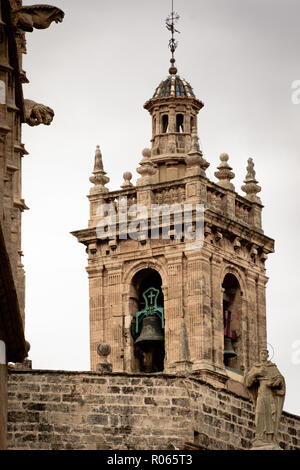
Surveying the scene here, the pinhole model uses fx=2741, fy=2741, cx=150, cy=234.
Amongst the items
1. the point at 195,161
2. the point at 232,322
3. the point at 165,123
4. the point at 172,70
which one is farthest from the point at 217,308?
the point at 172,70

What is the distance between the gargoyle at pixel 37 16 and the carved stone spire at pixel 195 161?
81.8ft

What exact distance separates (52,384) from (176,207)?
20.5 m

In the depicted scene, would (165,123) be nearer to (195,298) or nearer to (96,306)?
(96,306)

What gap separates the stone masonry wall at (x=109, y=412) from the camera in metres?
49.6

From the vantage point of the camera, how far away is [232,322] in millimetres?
70875

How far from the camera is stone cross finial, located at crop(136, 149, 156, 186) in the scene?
2788 inches

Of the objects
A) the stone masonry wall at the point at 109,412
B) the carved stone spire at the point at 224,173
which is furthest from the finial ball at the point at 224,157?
the stone masonry wall at the point at 109,412

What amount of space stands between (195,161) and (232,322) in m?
4.28

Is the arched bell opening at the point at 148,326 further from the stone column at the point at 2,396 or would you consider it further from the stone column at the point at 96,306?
the stone column at the point at 2,396

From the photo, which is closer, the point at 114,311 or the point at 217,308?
the point at 217,308

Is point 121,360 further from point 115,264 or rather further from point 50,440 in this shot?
point 50,440

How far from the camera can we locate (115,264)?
2783 inches
